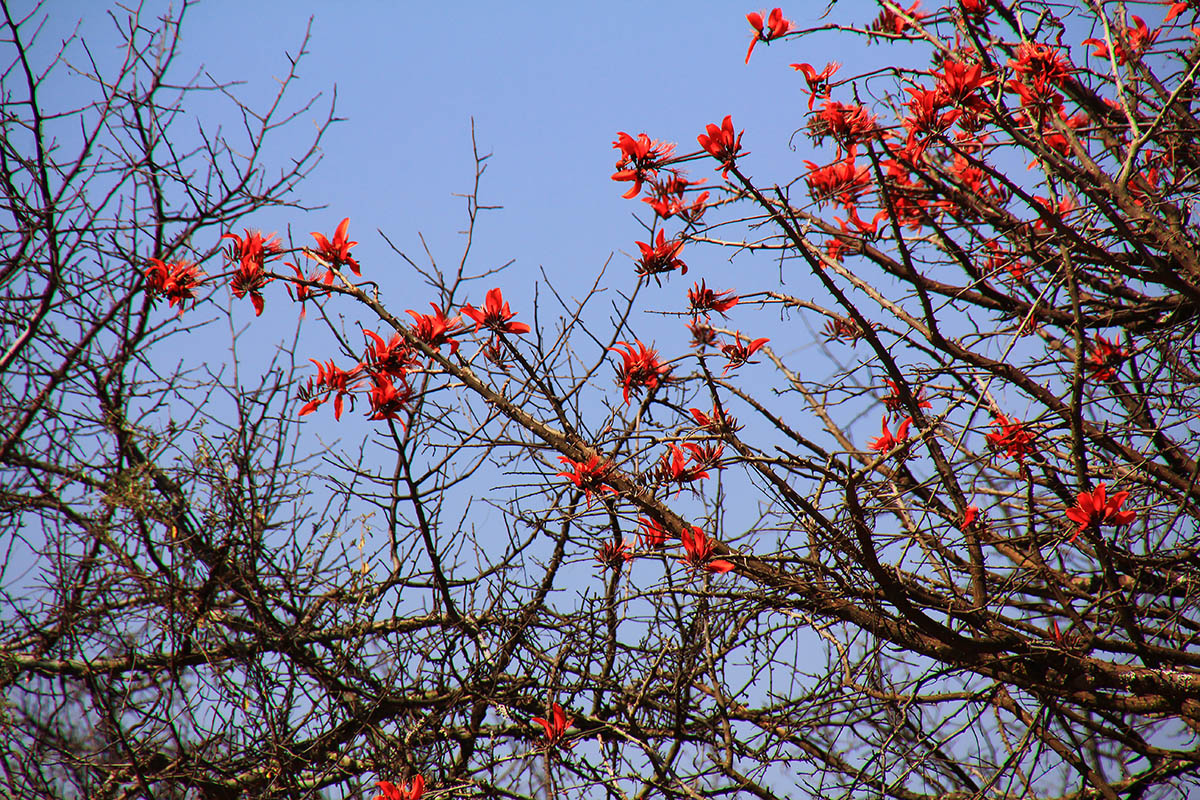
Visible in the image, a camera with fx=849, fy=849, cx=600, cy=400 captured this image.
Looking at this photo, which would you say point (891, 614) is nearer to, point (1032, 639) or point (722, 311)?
point (1032, 639)

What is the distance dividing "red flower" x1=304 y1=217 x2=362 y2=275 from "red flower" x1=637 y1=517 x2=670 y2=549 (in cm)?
134

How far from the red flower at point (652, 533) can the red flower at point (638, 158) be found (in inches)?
45.9

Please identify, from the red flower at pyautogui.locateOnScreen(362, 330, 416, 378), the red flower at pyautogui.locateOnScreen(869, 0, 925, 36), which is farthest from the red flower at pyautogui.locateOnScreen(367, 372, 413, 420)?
the red flower at pyautogui.locateOnScreen(869, 0, 925, 36)

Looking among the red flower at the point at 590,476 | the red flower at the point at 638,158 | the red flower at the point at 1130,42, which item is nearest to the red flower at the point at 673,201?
the red flower at the point at 638,158

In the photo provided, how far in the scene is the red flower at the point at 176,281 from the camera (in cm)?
289

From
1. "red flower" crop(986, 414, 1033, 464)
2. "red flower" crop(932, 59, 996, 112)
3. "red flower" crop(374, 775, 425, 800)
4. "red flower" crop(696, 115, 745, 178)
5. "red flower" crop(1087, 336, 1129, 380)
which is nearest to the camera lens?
"red flower" crop(696, 115, 745, 178)

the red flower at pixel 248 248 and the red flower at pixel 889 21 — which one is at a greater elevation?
the red flower at pixel 889 21

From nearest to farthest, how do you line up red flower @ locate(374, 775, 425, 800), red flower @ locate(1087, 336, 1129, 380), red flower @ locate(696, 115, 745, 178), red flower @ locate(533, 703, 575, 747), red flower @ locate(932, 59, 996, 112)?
1. red flower @ locate(696, 115, 745, 178)
2. red flower @ locate(932, 59, 996, 112)
3. red flower @ locate(374, 775, 425, 800)
4. red flower @ locate(533, 703, 575, 747)
5. red flower @ locate(1087, 336, 1129, 380)

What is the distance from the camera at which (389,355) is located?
2.88 meters

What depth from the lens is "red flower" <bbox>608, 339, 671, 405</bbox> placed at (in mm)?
3057

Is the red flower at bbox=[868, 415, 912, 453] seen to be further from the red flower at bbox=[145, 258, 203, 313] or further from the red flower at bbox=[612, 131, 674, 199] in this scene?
the red flower at bbox=[145, 258, 203, 313]

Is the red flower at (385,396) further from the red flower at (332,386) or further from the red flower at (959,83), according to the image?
the red flower at (959,83)

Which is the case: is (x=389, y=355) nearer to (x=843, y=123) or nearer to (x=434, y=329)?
(x=434, y=329)

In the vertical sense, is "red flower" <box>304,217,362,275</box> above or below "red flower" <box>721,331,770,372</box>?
above
